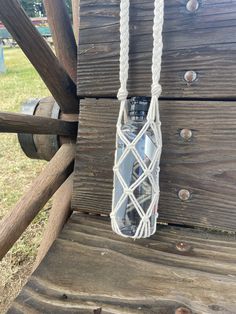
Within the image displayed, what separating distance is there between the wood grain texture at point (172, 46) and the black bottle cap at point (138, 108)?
0.07 meters

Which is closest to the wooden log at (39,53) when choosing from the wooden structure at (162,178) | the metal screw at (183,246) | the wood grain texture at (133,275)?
the wooden structure at (162,178)

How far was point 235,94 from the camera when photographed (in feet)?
2.38

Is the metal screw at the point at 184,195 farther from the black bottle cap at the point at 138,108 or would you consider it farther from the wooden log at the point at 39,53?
the wooden log at the point at 39,53

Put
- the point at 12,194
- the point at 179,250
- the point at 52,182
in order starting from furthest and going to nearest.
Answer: the point at 12,194 < the point at 52,182 < the point at 179,250

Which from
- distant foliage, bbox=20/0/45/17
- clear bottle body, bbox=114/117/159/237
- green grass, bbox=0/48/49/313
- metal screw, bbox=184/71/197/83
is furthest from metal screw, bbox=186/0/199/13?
distant foliage, bbox=20/0/45/17

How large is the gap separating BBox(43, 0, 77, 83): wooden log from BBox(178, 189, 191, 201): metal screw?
49 centimetres

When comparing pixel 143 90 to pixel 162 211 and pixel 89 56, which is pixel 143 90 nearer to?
pixel 89 56

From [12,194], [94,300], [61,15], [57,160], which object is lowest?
[12,194]

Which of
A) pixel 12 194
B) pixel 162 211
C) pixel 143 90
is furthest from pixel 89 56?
pixel 12 194

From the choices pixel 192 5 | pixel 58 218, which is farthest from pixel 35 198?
pixel 192 5

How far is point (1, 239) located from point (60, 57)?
0.54m

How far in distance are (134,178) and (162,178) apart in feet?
0.29

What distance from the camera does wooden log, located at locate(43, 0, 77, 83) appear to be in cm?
99

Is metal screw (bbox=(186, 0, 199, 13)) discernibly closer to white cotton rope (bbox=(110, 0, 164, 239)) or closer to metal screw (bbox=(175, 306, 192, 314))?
white cotton rope (bbox=(110, 0, 164, 239))
